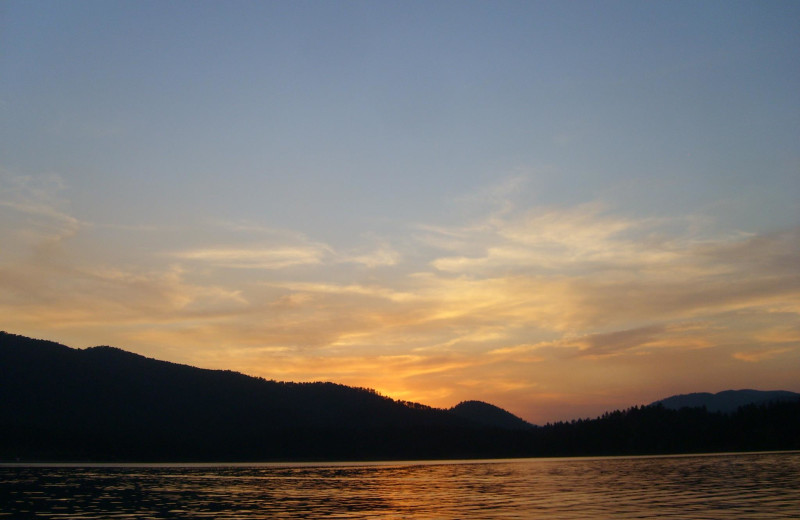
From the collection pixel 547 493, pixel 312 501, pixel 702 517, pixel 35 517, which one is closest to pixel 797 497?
pixel 702 517

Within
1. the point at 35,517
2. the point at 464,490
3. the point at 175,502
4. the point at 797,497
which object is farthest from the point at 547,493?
the point at 35,517

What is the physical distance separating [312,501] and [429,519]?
22703mm

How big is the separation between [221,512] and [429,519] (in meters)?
18.9

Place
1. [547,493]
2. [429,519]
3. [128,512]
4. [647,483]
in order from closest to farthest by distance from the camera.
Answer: [429,519] < [128,512] < [547,493] < [647,483]

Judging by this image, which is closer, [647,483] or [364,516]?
[364,516]

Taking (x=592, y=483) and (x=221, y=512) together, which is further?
(x=592, y=483)

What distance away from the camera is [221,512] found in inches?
2350

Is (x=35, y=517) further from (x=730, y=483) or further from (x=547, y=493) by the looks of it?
(x=730, y=483)

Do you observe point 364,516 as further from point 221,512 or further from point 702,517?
point 702,517

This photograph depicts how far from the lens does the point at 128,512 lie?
59031 mm

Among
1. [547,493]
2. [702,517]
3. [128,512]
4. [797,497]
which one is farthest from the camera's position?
[547,493]

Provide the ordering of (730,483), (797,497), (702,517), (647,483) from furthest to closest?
(647,483), (730,483), (797,497), (702,517)

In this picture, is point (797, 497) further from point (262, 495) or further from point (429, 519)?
point (262, 495)

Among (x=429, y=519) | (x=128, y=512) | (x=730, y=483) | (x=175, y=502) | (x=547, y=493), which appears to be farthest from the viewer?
(x=730, y=483)
